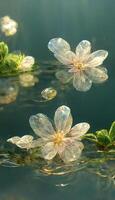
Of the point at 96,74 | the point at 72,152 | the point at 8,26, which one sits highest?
the point at 8,26

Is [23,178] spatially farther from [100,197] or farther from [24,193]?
[100,197]

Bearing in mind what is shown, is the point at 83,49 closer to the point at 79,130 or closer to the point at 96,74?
the point at 96,74

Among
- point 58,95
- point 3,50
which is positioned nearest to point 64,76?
point 58,95

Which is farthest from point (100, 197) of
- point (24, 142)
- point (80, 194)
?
point (24, 142)

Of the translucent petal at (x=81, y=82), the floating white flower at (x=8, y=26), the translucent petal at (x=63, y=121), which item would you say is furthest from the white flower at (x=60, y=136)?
the floating white flower at (x=8, y=26)

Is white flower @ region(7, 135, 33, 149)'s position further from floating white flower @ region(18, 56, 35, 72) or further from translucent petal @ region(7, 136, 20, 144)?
floating white flower @ region(18, 56, 35, 72)

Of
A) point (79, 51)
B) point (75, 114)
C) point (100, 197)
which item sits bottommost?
point (100, 197)

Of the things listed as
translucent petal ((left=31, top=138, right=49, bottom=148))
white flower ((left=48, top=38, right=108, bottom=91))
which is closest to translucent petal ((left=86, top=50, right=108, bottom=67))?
white flower ((left=48, top=38, right=108, bottom=91))
